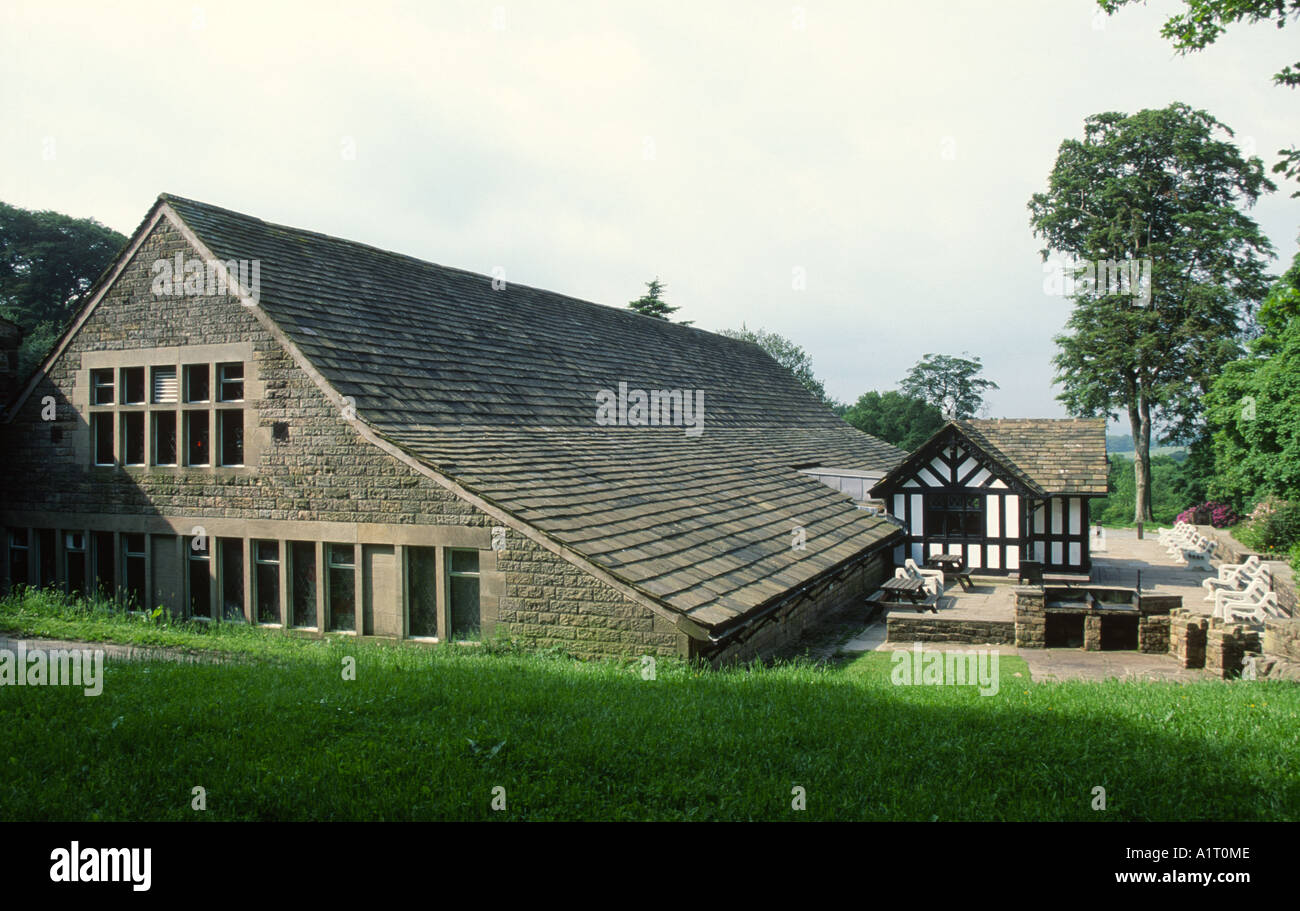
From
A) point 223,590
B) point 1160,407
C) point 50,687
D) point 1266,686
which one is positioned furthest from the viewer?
point 1160,407

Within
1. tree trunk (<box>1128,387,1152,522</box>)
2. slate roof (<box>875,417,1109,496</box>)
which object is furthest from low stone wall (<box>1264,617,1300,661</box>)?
tree trunk (<box>1128,387,1152,522</box>)

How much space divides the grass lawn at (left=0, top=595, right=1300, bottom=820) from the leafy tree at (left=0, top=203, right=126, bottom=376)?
4934cm

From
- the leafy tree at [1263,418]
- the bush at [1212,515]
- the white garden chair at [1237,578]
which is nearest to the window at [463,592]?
the white garden chair at [1237,578]

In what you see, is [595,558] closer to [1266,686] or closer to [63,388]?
[1266,686]

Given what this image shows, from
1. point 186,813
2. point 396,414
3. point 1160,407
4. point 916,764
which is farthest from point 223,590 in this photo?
point 1160,407

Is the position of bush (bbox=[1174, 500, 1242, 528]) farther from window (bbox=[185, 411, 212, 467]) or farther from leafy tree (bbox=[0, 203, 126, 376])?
leafy tree (bbox=[0, 203, 126, 376])

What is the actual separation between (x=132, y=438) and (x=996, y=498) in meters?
20.6

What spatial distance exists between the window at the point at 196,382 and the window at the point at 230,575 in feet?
8.98

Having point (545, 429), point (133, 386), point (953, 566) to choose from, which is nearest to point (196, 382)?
point (133, 386)

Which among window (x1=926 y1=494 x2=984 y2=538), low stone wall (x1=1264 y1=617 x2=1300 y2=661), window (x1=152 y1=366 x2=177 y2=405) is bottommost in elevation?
low stone wall (x1=1264 y1=617 x2=1300 y2=661)

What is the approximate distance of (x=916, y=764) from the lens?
21.6ft

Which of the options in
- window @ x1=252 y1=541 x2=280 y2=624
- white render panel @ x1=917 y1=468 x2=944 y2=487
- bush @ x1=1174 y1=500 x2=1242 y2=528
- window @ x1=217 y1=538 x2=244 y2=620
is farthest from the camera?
bush @ x1=1174 y1=500 x2=1242 y2=528

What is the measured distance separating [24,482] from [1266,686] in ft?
70.7

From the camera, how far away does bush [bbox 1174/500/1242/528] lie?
37219mm
